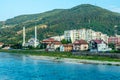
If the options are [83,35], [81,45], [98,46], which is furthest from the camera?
[83,35]

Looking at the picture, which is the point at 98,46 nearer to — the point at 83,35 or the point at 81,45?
the point at 81,45

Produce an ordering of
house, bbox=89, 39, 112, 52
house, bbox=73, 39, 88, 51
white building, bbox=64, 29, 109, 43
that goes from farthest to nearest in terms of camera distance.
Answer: white building, bbox=64, 29, 109, 43 → house, bbox=73, 39, 88, 51 → house, bbox=89, 39, 112, 52

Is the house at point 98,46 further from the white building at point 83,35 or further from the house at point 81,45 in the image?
the white building at point 83,35

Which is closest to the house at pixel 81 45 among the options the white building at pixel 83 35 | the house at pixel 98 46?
the house at pixel 98 46

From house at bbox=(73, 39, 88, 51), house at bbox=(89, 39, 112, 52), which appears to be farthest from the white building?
house at bbox=(89, 39, 112, 52)

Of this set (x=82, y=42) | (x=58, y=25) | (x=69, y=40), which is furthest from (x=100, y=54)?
(x=58, y=25)

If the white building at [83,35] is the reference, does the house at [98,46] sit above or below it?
below

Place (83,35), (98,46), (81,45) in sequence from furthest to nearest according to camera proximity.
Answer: (83,35)
(81,45)
(98,46)

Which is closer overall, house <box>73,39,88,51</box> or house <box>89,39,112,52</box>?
house <box>89,39,112,52</box>

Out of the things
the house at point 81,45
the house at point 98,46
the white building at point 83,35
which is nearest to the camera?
the house at point 98,46

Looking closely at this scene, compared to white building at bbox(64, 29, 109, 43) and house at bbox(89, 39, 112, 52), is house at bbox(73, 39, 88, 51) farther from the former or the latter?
white building at bbox(64, 29, 109, 43)

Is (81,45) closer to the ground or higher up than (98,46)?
higher up

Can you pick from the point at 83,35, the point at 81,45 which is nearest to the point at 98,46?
the point at 81,45

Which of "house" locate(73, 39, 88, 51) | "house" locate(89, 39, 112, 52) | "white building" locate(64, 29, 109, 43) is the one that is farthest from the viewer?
"white building" locate(64, 29, 109, 43)
